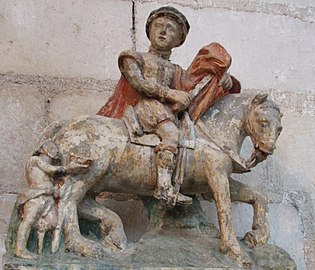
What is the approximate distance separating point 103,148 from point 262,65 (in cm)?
56

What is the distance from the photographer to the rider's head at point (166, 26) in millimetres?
1118

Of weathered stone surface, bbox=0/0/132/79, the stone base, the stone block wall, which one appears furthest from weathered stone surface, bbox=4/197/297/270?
weathered stone surface, bbox=0/0/132/79

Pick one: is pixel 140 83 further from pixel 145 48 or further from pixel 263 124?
pixel 145 48

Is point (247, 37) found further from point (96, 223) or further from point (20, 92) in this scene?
point (96, 223)

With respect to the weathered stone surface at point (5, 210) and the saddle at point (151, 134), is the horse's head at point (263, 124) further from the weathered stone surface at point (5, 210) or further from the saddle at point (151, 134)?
the weathered stone surface at point (5, 210)

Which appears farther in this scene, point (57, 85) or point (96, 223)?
point (57, 85)

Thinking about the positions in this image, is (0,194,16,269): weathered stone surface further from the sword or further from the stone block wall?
the sword

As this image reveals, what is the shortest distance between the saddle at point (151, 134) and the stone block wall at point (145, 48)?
22 centimetres

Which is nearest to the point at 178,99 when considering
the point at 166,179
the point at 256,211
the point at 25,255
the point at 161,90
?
the point at 161,90

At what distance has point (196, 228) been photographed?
1.10 m

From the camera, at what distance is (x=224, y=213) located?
1.03 metres

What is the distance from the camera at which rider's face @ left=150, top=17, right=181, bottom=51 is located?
1.12 metres

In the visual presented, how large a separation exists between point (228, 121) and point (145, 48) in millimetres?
376

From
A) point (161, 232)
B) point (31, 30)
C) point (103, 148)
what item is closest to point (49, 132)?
point (103, 148)
